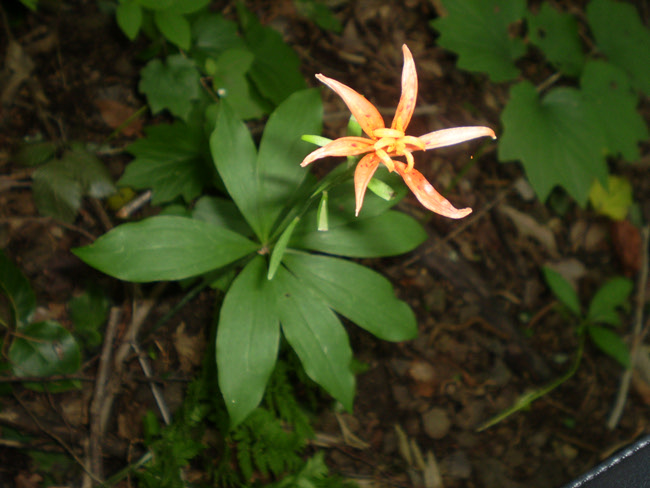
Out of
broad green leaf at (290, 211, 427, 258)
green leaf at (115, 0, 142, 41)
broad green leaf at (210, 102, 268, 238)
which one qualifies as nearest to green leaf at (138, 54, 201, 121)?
green leaf at (115, 0, 142, 41)

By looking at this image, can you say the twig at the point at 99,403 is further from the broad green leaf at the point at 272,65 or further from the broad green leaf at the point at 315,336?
the broad green leaf at the point at 272,65

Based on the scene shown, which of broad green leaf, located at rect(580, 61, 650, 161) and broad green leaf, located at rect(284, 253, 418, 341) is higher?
broad green leaf, located at rect(580, 61, 650, 161)

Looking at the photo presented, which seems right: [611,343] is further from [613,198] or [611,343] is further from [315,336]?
[315,336]

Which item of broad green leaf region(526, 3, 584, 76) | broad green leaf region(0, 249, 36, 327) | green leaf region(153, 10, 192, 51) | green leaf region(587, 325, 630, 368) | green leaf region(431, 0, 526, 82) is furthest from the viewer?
broad green leaf region(526, 3, 584, 76)

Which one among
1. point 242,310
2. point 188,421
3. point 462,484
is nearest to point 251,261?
point 242,310

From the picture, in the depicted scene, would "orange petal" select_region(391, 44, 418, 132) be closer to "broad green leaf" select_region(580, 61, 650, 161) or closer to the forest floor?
the forest floor

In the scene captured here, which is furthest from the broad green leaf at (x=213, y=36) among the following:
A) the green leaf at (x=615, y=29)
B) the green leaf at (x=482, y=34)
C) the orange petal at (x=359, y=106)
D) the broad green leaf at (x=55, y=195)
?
the green leaf at (x=615, y=29)
